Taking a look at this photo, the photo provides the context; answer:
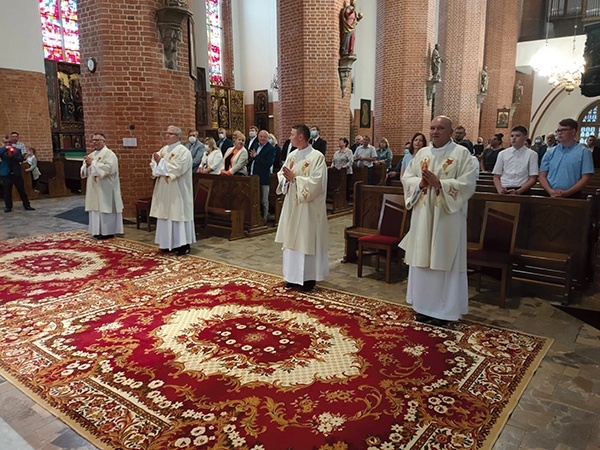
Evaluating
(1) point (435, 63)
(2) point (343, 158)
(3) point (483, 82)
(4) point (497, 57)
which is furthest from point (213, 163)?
(4) point (497, 57)

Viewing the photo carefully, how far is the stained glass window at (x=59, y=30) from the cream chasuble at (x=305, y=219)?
616 inches

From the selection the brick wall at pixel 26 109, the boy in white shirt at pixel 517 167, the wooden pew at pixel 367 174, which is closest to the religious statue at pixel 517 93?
the wooden pew at pixel 367 174

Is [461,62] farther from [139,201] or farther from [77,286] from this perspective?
[77,286]

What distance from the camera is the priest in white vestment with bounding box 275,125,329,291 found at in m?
5.11

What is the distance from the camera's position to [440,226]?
412cm

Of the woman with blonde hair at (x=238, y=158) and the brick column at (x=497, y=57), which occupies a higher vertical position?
the brick column at (x=497, y=57)

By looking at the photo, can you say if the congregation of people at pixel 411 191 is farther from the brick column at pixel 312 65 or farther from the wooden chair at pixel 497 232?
the brick column at pixel 312 65

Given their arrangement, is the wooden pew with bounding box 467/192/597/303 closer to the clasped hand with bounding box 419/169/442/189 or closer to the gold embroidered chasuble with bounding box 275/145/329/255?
the clasped hand with bounding box 419/169/442/189

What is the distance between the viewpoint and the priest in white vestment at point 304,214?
5.11m

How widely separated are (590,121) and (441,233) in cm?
2392

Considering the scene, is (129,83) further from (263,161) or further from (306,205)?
(306,205)

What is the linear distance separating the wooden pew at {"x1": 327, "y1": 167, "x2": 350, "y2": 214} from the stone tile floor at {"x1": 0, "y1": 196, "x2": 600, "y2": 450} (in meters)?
4.25

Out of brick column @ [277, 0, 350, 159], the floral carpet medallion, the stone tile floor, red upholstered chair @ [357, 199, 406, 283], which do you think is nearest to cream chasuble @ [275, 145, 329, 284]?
the floral carpet medallion

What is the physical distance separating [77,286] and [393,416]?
4.14 meters
